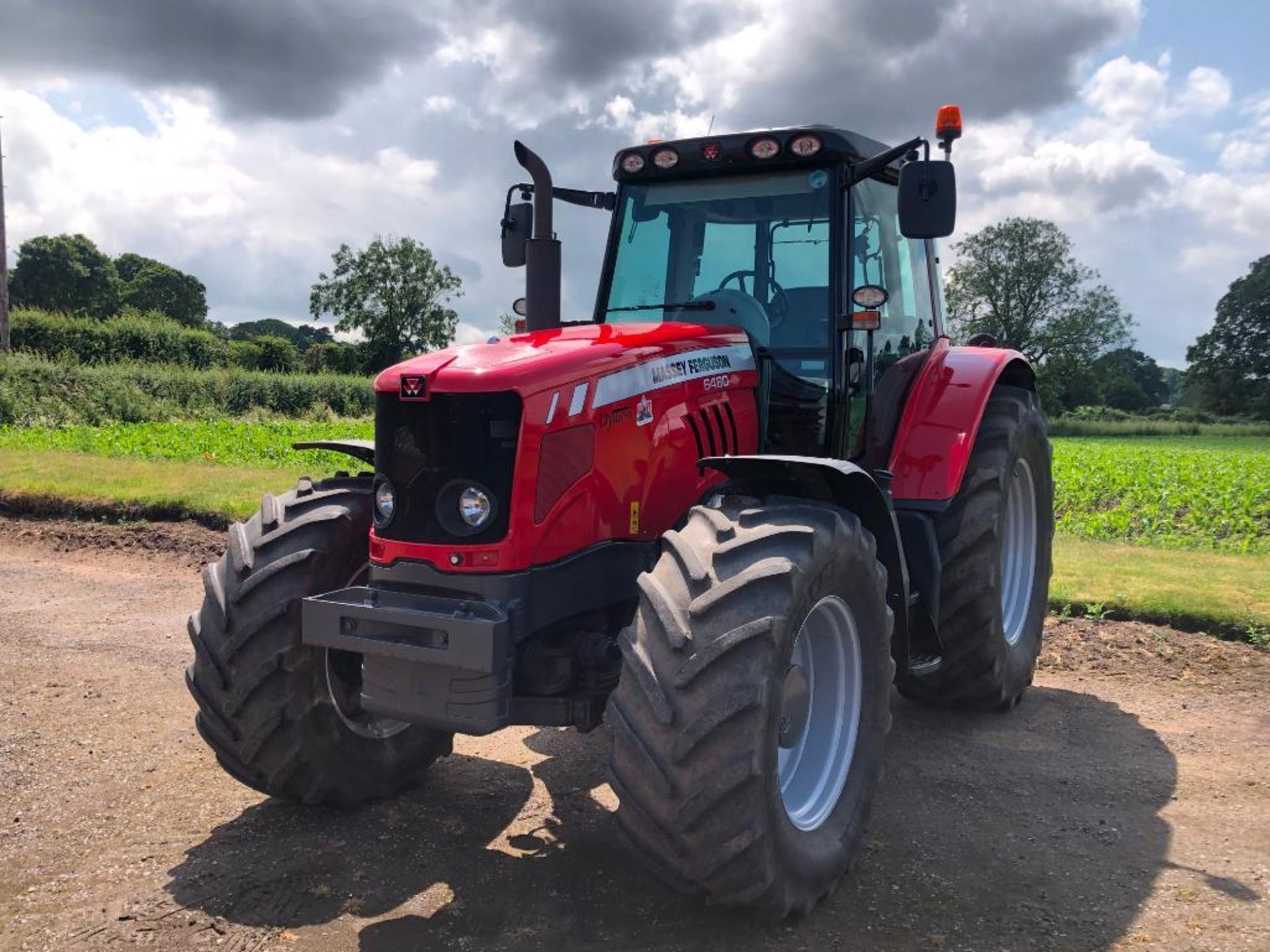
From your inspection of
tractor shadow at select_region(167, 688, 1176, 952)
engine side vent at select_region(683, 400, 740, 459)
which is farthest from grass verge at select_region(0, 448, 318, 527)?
engine side vent at select_region(683, 400, 740, 459)

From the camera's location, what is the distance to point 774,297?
14.9ft

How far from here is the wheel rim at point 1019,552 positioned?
5727mm

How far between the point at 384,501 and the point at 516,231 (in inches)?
82.4

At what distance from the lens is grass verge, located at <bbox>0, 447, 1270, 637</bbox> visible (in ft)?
22.7

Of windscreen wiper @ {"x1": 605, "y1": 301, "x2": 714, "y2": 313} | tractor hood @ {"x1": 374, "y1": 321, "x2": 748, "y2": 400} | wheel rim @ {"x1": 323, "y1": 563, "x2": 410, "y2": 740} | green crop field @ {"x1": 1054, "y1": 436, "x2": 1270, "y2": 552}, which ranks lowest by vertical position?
green crop field @ {"x1": 1054, "y1": 436, "x2": 1270, "y2": 552}

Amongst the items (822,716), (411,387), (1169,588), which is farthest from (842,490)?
(1169,588)

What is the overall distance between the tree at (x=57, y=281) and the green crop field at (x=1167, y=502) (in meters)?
60.3

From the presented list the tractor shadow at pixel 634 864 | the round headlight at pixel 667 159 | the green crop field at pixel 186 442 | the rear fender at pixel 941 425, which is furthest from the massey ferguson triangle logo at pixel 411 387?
the green crop field at pixel 186 442

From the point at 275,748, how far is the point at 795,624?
198 cm

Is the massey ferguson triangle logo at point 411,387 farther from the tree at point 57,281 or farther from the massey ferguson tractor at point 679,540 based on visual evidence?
the tree at point 57,281

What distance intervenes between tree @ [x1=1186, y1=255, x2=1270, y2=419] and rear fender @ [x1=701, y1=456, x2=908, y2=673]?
67.1 metres

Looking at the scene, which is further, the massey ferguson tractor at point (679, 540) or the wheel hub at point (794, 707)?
the wheel hub at point (794, 707)

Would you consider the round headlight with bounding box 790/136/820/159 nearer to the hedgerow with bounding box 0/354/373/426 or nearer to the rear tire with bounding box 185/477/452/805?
the rear tire with bounding box 185/477/452/805

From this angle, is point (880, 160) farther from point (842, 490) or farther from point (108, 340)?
point (108, 340)
